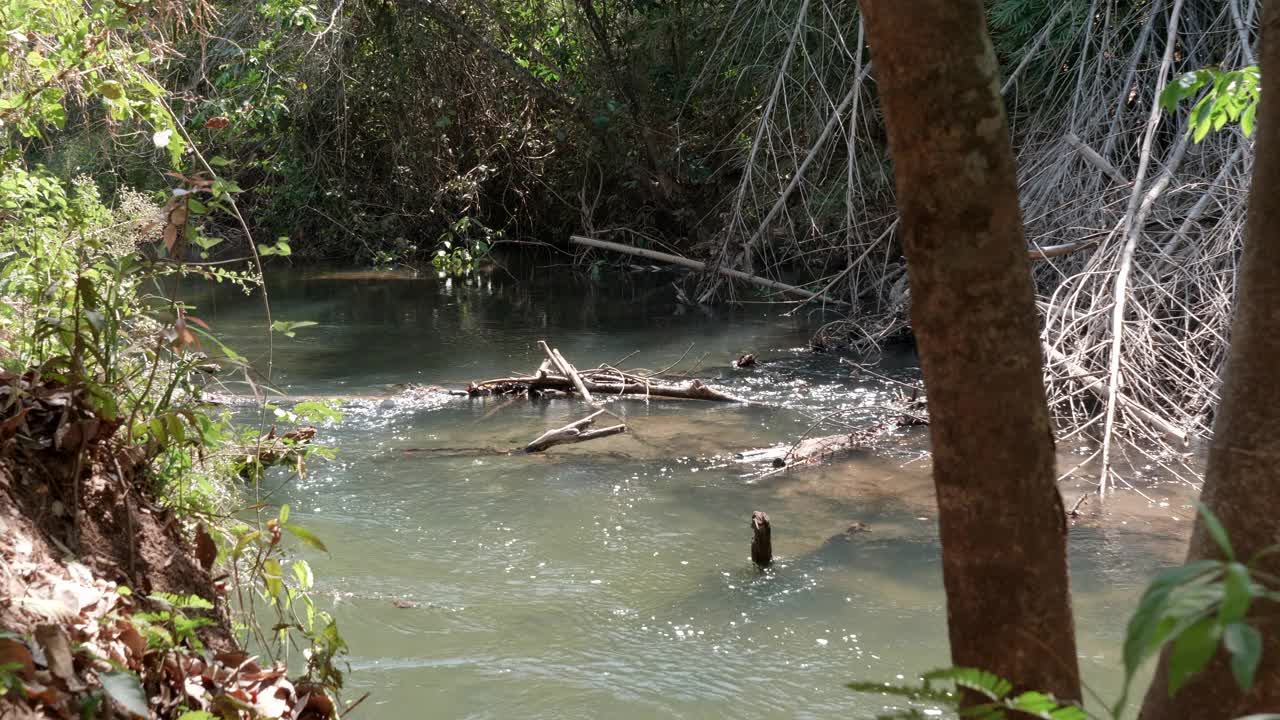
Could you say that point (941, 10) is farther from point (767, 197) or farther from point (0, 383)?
point (767, 197)

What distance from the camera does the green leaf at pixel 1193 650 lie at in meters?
0.92

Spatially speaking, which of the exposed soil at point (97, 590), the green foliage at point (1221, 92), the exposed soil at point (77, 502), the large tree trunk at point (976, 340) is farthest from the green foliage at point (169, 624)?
the green foliage at point (1221, 92)

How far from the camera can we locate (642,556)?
536cm

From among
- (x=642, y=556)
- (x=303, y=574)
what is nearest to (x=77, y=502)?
(x=303, y=574)

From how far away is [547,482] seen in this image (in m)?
6.45

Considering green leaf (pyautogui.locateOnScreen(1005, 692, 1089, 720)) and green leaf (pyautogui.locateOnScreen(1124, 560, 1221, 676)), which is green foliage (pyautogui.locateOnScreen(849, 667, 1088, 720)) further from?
green leaf (pyautogui.locateOnScreen(1124, 560, 1221, 676))

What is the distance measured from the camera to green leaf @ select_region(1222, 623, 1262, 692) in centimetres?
88

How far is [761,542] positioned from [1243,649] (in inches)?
165

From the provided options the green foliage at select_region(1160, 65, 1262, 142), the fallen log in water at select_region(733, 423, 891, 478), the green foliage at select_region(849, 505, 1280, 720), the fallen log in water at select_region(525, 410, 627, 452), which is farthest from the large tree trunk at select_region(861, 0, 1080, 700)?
the fallen log in water at select_region(525, 410, 627, 452)

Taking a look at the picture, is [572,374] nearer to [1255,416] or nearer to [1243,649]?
[1255,416]

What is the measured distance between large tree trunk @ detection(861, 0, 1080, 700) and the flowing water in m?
2.46

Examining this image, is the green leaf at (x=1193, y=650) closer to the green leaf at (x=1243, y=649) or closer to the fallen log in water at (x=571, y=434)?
A: the green leaf at (x=1243, y=649)

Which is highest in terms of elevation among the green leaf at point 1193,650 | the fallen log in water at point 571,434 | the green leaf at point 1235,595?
the green leaf at point 1235,595

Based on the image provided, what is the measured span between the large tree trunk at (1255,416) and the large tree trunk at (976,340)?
21 centimetres
